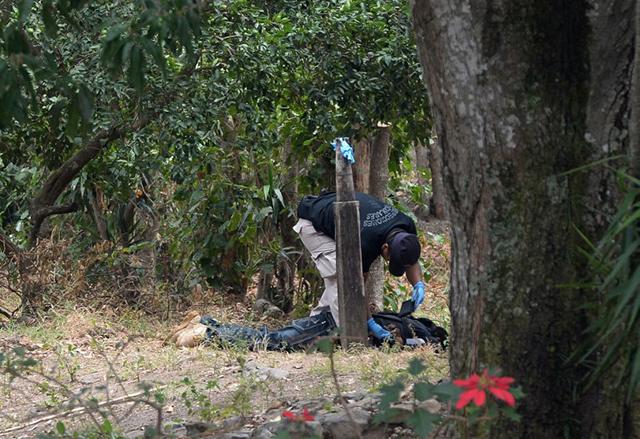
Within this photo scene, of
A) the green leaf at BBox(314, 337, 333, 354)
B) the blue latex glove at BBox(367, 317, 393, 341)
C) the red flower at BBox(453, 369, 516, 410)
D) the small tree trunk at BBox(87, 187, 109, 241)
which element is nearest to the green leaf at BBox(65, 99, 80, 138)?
the green leaf at BBox(314, 337, 333, 354)

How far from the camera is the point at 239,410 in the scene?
524 cm

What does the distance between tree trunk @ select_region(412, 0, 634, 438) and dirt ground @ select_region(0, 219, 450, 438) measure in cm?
143

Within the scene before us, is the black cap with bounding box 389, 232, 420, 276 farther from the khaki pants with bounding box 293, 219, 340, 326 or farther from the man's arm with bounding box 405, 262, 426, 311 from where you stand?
the khaki pants with bounding box 293, 219, 340, 326

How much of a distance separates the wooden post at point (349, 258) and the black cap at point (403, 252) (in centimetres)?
28

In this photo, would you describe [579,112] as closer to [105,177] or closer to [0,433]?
[0,433]

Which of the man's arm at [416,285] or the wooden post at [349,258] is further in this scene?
the man's arm at [416,285]

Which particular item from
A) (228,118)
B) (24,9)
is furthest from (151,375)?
(24,9)

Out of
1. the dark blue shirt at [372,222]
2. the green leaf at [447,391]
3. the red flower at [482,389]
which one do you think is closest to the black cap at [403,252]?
the dark blue shirt at [372,222]

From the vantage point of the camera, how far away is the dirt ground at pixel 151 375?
5.55 m

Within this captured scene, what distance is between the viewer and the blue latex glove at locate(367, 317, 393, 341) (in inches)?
308

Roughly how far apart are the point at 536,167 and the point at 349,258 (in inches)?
148

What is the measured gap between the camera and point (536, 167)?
154 inches

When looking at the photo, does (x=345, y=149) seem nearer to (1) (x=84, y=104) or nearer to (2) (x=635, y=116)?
(1) (x=84, y=104)

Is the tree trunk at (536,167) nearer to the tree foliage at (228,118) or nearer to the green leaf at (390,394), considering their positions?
the green leaf at (390,394)
